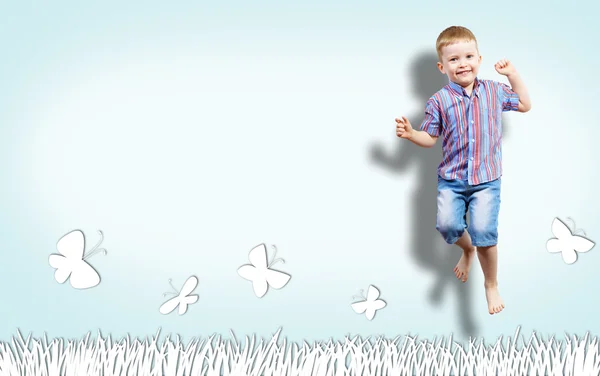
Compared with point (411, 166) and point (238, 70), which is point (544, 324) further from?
point (238, 70)

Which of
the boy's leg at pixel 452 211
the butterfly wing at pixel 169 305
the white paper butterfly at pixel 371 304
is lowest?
the butterfly wing at pixel 169 305

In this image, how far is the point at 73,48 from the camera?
1.90 m

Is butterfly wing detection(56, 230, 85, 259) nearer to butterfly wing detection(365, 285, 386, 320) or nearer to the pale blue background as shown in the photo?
the pale blue background

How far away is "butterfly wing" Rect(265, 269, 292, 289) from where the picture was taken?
1899 mm

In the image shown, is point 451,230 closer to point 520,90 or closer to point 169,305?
point 520,90

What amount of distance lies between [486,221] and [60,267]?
3.81ft

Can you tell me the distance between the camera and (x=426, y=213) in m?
1.90

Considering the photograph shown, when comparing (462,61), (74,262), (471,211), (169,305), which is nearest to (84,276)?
(74,262)

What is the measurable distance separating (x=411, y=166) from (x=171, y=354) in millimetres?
841

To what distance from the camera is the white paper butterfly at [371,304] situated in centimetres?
190

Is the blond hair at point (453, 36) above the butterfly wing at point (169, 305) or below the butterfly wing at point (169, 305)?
above

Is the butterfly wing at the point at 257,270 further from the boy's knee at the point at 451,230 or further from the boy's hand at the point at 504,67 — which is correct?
the boy's hand at the point at 504,67

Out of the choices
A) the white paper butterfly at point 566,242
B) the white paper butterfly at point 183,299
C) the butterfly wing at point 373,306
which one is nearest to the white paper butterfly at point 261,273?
the white paper butterfly at point 183,299

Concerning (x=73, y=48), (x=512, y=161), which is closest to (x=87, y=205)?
(x=73, y=48)
